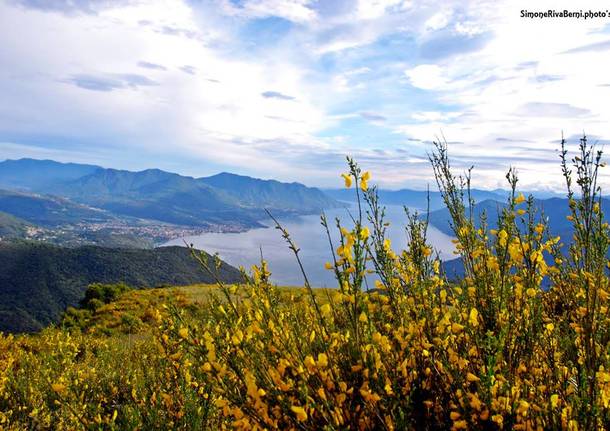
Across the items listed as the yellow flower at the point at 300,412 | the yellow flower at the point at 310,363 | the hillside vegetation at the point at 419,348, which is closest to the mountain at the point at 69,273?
the hillside vegetation at the point at 419,348

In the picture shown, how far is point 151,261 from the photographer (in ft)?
439

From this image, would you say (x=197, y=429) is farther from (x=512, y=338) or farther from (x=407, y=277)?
(x=512, y=338)

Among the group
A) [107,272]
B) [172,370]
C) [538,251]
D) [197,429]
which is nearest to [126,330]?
[172,370]

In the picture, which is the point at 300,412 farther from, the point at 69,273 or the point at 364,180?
the point at 69,273

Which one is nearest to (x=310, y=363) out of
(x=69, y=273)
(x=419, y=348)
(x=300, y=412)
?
(x=300, y=412)

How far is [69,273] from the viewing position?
127 m

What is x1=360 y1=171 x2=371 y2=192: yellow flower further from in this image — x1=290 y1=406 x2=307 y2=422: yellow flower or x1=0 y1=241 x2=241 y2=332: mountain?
x1=0 y1=241 x2=241 y2=332: mountain

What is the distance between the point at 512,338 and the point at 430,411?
817mm

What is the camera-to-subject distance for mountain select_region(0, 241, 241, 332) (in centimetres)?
11338

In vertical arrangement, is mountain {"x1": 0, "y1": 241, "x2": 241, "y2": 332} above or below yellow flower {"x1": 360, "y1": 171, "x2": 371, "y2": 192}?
below

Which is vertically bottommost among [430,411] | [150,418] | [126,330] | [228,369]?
[126,330]

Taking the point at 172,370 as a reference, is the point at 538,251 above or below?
above

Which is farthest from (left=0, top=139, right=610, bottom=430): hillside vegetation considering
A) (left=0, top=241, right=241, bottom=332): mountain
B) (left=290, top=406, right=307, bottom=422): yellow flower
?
(left=0, top=241, right=241, bottom=332): mountain

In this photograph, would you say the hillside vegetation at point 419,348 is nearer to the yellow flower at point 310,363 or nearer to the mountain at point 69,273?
the yellow flower at point 310,363
